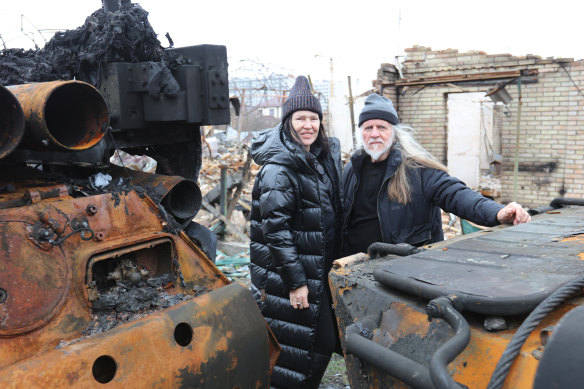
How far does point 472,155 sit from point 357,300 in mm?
10910

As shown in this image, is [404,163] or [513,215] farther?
[404,163]

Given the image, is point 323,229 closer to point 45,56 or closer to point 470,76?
point 45,56

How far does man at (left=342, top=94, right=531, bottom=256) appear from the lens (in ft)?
8.80

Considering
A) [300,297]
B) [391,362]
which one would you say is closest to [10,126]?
[300,297]

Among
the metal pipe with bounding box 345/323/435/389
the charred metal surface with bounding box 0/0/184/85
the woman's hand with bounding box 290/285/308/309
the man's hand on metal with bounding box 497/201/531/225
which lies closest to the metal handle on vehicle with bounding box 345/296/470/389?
the metal pipe with bounding box 345/323/435/389

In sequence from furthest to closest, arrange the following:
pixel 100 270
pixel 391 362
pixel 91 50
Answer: pixel 91 50 < pixel 100 270 < pixel 391 362

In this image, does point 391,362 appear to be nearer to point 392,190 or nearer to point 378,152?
point 392,190

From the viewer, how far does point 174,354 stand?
184 cm

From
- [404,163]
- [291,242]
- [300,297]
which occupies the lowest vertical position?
[300,297]

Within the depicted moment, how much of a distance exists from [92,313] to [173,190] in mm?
1059

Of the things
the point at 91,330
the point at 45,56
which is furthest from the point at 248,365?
the point at 45,56

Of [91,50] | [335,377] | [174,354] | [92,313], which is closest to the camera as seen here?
[174,354]

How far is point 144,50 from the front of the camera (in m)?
3.03

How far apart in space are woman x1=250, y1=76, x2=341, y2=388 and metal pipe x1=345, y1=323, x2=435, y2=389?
1.34m
